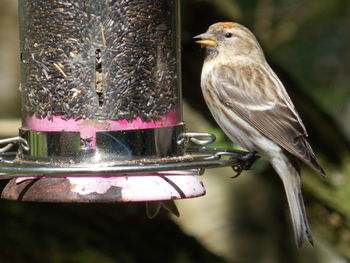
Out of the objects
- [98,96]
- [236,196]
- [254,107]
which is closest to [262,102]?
[254,107]

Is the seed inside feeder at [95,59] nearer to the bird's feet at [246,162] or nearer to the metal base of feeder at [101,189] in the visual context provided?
the metal base of feeder at [101,189]

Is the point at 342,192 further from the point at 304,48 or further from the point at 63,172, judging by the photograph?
the point at 63,172

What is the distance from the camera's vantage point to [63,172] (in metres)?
4.66

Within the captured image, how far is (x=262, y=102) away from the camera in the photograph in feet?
20.9

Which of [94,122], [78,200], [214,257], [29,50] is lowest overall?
[214,257]

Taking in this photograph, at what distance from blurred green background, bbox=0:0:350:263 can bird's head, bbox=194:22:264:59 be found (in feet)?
1.90

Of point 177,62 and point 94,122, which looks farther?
point 177,62

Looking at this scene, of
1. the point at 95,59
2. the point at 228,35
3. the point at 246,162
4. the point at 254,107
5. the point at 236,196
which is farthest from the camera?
the point at 236,196

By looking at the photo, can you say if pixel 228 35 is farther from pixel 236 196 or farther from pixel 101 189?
pixel 236 196

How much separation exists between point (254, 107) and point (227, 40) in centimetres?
60

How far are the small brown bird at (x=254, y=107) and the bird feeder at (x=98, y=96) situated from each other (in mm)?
574

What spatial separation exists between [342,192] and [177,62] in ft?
7.84

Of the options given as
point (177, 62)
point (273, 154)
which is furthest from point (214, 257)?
point (177, 62)

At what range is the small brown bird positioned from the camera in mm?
6051
